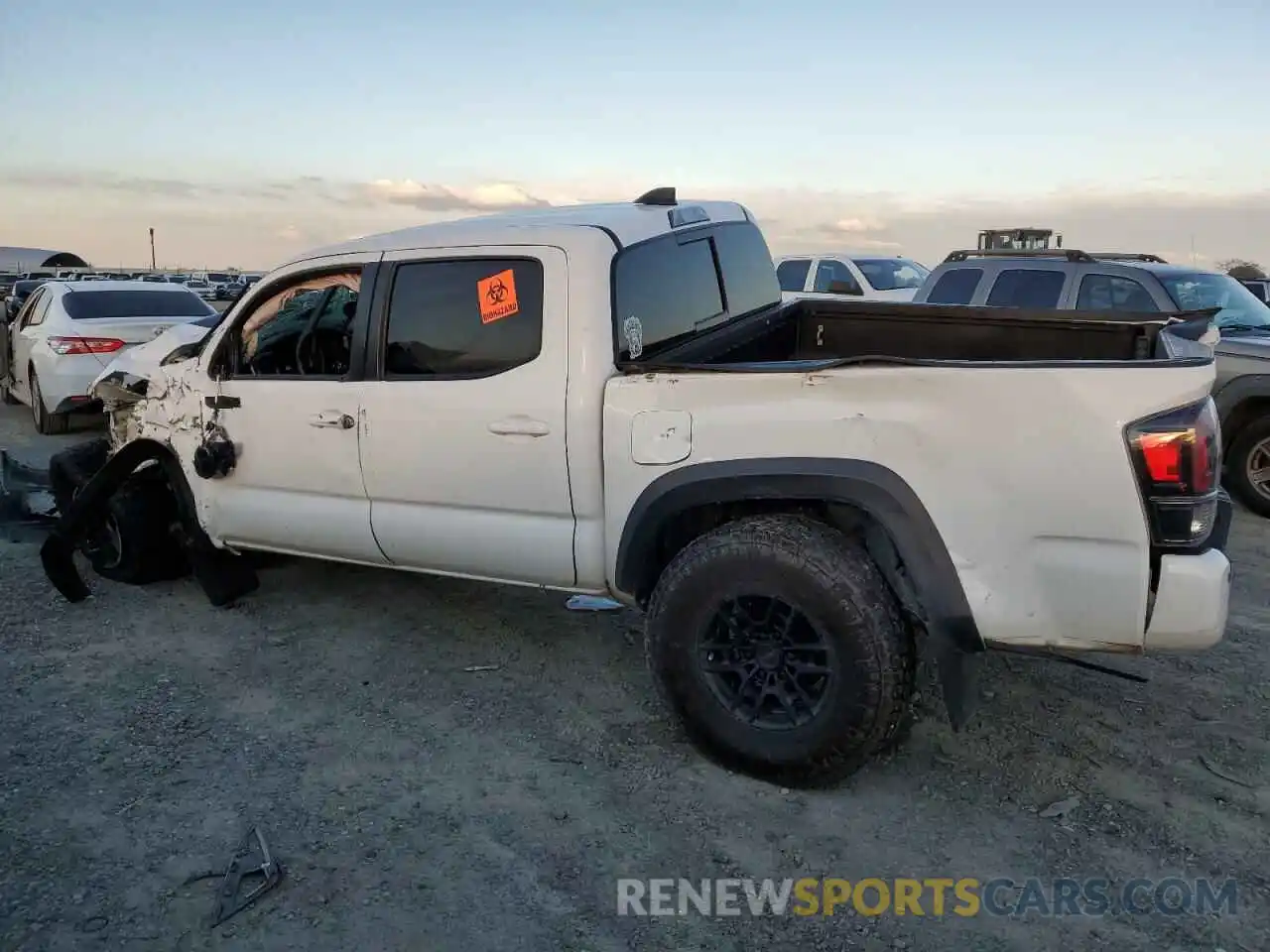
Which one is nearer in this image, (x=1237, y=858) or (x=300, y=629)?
(x=1237, y=858)

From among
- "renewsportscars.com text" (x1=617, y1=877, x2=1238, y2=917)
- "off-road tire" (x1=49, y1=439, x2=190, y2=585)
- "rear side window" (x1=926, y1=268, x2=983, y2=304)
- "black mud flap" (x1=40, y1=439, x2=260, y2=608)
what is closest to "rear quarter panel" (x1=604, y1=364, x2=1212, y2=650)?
"renewsportscars.com text" (x1=617, y1=877, x2=1238, y2=917)

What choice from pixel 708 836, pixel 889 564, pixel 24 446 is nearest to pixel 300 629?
pixel 708 836

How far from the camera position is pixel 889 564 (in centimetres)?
316

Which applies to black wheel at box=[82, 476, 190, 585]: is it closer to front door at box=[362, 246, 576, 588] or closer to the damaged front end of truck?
the damaged front end of truck

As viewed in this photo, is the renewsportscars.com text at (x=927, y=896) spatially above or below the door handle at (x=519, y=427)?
below

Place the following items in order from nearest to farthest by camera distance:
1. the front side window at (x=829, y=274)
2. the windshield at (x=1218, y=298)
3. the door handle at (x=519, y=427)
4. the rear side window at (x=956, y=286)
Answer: the door handle at (x=519, y=427) → the windshield at (x=1218, y=298) → the rear side window at (x=956, y=286) → the front side window at (x=829, y=274)

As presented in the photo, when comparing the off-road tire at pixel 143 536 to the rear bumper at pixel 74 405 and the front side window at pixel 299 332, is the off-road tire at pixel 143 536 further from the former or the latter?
the rear bumper at pixel 74 405

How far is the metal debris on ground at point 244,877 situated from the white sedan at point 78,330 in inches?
278

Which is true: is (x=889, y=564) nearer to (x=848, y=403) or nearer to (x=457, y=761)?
(x=848, y=403)

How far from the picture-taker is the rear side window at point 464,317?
3686 millimetres

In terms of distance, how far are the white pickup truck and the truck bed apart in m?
0.01

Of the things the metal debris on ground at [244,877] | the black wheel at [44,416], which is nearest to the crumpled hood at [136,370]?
the metal debris on ground at [244,877]

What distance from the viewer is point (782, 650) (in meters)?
3.19

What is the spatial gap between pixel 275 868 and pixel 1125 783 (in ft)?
9.20
